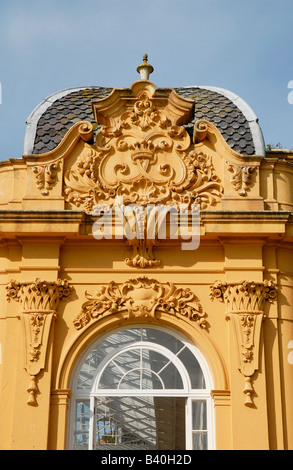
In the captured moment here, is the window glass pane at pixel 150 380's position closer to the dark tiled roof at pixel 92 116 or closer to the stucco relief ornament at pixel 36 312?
the stucco relief ornament at pixel 36 312

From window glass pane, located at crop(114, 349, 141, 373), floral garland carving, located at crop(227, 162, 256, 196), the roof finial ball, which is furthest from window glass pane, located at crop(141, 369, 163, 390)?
the roof finial ball

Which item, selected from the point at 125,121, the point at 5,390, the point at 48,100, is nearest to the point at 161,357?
the point at 5,390

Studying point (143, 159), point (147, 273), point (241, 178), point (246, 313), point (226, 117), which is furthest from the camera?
point (226, 117)

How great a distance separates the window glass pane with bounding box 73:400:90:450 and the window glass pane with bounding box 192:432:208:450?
68.5 inches

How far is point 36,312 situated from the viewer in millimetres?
12930

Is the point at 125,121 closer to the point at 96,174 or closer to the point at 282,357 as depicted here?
the point at 96,174

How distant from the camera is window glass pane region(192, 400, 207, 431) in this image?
12.8 m

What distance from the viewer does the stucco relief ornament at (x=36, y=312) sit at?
1265 centimetres

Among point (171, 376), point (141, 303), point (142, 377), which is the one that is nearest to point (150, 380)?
point (142, 377)

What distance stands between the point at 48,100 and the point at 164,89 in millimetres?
2416

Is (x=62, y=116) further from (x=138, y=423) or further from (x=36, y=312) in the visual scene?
(x=138, y=423)

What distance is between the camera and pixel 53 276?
13211 millimetres

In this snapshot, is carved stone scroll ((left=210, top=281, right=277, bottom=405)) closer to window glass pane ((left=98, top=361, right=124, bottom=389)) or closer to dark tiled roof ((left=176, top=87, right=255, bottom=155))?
window glass pane ((left=98, top=361, right=124, bottom=389))

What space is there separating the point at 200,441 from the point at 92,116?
6.37 meters
